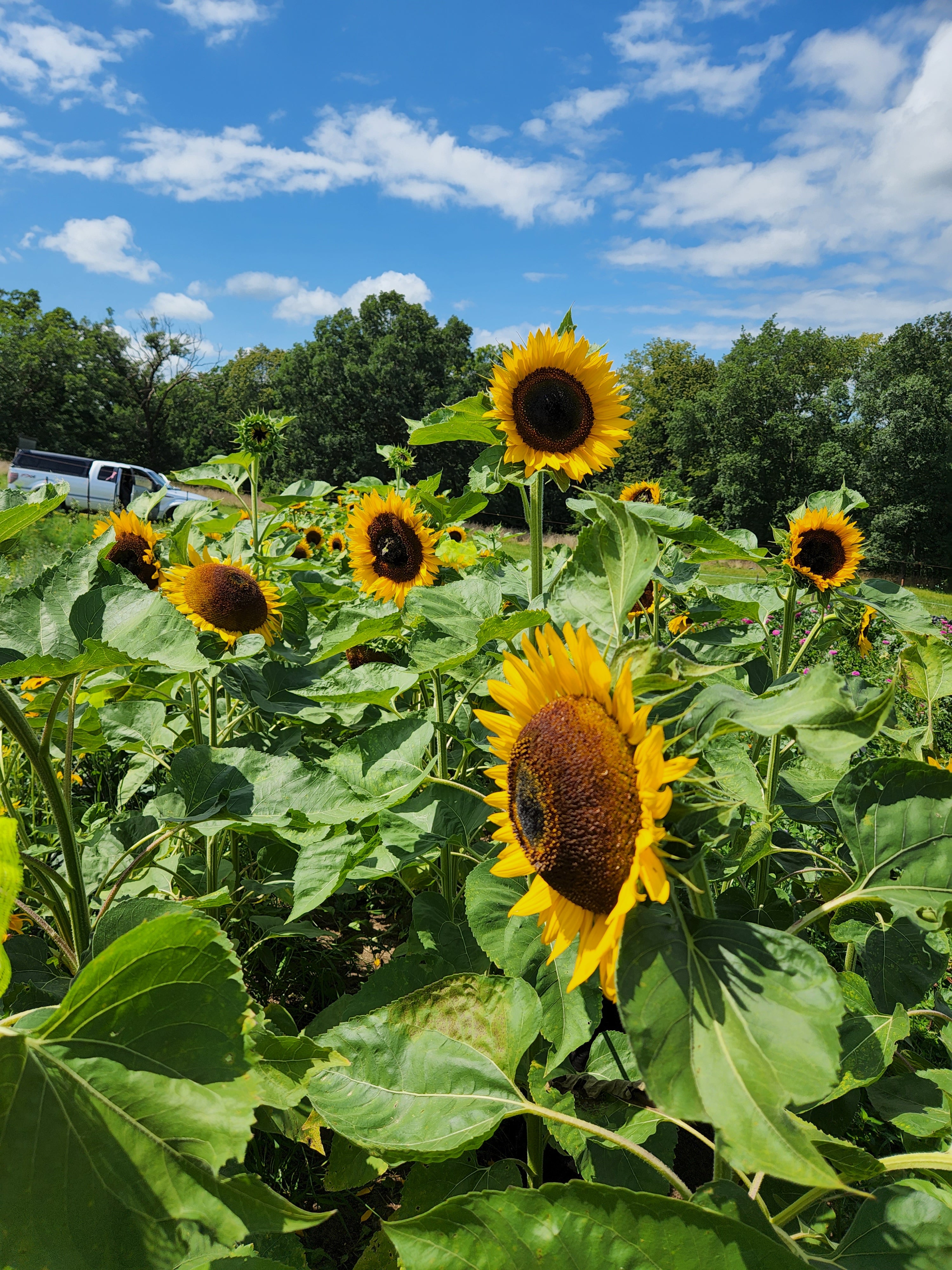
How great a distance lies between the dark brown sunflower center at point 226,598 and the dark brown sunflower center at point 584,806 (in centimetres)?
158

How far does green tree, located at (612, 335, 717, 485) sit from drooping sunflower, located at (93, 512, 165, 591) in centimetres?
4119

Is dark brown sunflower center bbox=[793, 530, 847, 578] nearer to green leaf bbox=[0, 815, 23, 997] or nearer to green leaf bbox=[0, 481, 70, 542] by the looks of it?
green leaf bbox=[0, 481, 70, 542]

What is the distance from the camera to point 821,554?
2.42 meters

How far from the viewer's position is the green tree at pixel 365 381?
3516 cm

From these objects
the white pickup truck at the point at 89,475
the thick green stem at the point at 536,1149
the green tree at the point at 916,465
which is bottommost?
the thick green stem at the point at 536,1149

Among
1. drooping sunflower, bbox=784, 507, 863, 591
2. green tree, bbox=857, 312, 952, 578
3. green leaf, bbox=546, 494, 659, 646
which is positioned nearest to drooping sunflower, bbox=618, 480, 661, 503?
drooping sunflower, bbox=784, 507, 863, 591

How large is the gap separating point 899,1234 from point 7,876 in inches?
41.7

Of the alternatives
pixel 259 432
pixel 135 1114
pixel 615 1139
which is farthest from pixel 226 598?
pixel 259 432

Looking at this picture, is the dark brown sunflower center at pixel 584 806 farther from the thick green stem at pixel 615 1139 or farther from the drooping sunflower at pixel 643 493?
the drooping sunflower at pixel 643 493

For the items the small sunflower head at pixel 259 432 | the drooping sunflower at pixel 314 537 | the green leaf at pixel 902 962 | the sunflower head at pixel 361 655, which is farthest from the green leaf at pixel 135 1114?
the drooping sunflower at pixel 314 537

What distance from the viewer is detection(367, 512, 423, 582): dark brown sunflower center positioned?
9.35 ft

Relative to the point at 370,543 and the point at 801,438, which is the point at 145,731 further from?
the point at 801,438

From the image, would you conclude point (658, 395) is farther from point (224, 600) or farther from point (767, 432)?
point (224, 600)

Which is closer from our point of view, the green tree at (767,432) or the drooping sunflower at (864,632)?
the drooping sunflower at (864,632)
